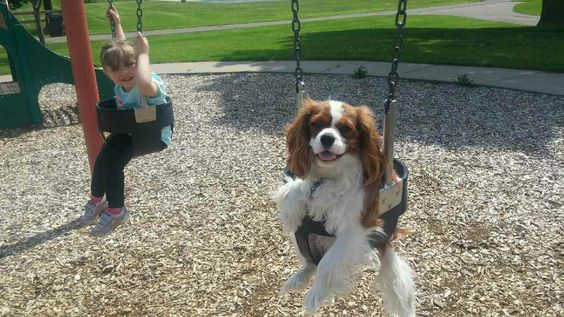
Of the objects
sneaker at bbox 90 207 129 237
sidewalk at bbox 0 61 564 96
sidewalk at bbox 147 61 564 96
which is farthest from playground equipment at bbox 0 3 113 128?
sneaker at bbox 90 207 129 237

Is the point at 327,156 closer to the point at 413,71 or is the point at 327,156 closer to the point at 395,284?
the point at 395,284

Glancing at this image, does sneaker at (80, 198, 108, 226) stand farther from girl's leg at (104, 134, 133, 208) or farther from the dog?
the dog

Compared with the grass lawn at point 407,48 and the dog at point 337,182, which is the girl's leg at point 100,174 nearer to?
the dog at point 337,182

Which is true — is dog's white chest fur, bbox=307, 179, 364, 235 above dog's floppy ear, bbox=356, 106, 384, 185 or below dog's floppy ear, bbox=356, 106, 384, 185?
below

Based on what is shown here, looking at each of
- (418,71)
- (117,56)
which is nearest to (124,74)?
(117,56)

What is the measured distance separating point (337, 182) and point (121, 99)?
1.69 meters

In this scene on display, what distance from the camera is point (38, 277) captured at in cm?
400

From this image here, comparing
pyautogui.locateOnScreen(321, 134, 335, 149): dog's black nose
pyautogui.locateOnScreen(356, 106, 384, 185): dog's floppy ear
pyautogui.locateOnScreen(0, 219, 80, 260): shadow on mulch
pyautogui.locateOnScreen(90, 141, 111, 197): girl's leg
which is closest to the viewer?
pyautogui.locateOnScreen(321, 134, 335, 149): dog's black nose

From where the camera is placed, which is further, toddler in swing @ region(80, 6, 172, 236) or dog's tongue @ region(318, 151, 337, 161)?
toddler in swing @ region(80, 6, 172, 236)

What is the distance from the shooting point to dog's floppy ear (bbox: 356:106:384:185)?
241 cm

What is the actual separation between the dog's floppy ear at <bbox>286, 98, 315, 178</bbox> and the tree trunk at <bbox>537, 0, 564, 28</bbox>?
17.0 meters

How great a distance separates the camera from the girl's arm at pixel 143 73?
3170mm

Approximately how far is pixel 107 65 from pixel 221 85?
7.75 metres

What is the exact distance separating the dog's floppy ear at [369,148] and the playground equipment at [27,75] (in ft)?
22.1
